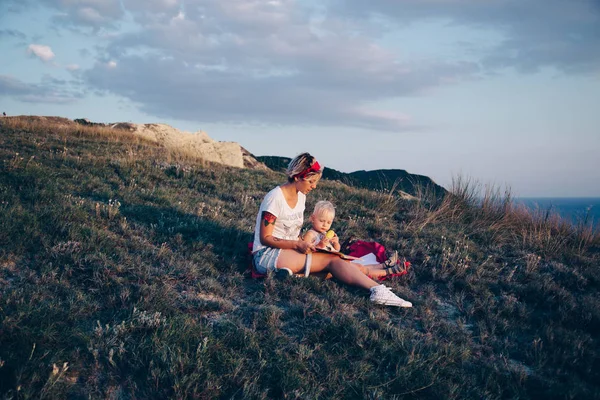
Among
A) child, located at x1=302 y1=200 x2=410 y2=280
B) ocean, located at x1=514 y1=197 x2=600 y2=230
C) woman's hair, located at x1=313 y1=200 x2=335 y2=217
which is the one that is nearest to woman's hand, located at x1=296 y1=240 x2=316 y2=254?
child, located at x1=302 y1=200 x2=410 y2=280

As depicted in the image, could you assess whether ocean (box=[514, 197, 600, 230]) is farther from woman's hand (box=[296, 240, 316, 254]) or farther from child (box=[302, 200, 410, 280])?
woman's hand (box=[296, 240, 316, 254])

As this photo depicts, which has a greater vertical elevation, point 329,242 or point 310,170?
point 310,170

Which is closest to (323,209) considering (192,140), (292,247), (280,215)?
(280,215)

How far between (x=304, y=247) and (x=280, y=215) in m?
0.56

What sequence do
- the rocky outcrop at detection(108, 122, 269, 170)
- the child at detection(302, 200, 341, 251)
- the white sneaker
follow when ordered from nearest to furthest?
the white sneaker → the child at detection(302, 200, 341, 251) → the rocky outcrop at detection(108, 122, 269, 170)

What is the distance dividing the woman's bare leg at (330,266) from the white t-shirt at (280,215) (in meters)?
0.35

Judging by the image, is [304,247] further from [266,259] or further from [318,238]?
[318,238]

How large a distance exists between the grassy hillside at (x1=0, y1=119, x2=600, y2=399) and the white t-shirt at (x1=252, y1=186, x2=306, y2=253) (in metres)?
0.63

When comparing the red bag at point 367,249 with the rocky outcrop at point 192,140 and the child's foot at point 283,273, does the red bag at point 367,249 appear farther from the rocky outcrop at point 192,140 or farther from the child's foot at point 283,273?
the rocky outcrop at point 192,140

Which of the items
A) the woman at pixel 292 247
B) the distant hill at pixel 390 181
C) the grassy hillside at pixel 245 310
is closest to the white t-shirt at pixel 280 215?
the woman at pixel 292 247

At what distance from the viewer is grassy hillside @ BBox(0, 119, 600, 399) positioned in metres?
3.21

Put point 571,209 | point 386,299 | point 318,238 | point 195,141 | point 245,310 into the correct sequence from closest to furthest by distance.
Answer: point 245,310, point 386,299, point 318,238, point 571,209, point 195,141

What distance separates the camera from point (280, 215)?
5.21 m

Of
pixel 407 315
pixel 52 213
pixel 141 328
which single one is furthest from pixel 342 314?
pixel 52 213
